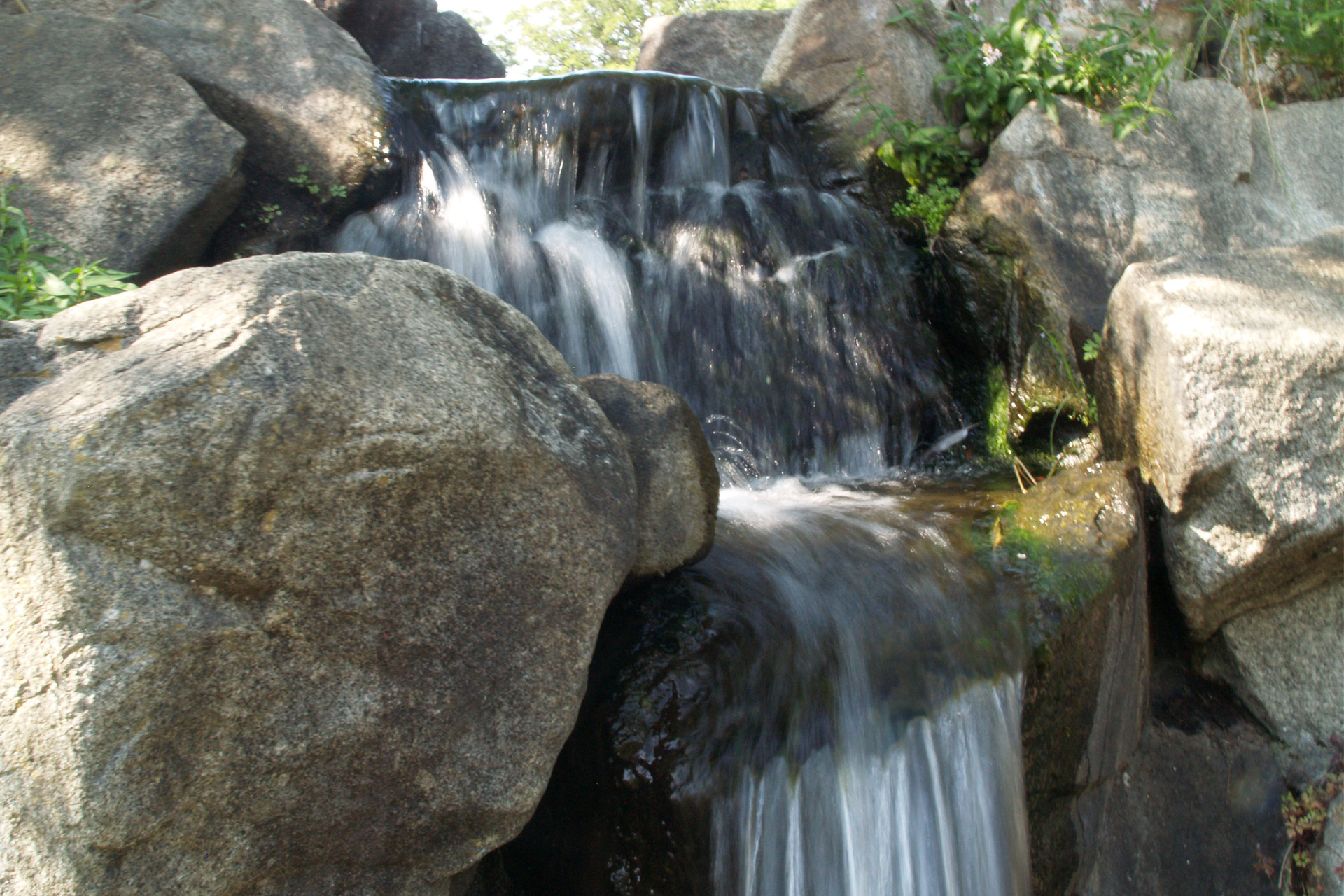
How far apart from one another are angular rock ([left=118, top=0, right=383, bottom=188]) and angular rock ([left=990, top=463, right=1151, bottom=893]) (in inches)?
170

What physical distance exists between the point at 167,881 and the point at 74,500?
754 millimetres

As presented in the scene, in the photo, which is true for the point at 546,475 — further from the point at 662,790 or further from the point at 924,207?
the point at 924,207

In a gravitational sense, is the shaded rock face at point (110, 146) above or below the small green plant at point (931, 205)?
below

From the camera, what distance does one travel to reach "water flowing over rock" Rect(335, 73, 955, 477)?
4871 millimetres

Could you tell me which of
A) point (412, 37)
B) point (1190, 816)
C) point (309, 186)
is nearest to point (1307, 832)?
point (1190, 816)

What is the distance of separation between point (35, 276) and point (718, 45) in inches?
307

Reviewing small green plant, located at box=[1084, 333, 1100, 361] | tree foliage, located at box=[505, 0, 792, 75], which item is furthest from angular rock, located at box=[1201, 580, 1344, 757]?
tree foliage, located at box=[505, 0, 792, 75]

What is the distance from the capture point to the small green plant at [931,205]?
575cm

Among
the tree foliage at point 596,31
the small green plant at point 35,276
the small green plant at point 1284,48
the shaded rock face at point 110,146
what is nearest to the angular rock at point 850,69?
the small green plant at point 1284,48

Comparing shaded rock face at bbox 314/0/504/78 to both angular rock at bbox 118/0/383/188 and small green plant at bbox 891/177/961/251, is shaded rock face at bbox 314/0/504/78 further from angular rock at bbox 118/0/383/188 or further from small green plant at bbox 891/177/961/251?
small green plant at bbox 891/177/961/251

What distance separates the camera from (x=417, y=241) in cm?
509

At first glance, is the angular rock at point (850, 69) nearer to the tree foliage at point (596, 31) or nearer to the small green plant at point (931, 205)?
the small green plant at point (931, 205)

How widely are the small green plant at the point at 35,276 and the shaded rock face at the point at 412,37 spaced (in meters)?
6.64

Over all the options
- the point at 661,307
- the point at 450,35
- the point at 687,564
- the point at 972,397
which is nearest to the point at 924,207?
the point at 972,397
